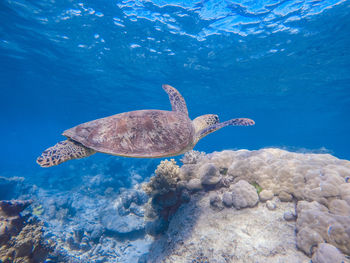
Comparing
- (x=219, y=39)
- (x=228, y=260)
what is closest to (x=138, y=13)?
(x=219, y=39)

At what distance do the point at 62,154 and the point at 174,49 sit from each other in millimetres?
14688

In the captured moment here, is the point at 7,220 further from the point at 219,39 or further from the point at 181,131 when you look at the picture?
the point at 219,39

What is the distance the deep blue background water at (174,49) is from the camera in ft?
36.5

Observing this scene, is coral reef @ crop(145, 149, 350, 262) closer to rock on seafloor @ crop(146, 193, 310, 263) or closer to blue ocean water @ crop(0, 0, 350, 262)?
rock on seafloor @ crop(146, 193, 310, 263)

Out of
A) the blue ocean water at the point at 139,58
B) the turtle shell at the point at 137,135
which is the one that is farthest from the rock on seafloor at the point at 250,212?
the blue ocean water at the point at 139,58

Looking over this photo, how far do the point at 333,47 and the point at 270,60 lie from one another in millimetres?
4747

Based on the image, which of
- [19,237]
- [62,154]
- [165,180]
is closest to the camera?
[62,154]

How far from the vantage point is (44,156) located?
3115 mm

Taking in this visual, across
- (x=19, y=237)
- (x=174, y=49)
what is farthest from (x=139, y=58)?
(x=19, y=237)

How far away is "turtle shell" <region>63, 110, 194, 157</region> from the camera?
9.87 ft

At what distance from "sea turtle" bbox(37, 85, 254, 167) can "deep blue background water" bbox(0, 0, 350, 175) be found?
1076 centimetres

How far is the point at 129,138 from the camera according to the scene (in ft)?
10.3

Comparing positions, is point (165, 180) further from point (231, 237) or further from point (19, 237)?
point (19, 237)

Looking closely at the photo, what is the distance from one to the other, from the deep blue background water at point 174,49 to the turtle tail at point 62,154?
1122 centimetres
